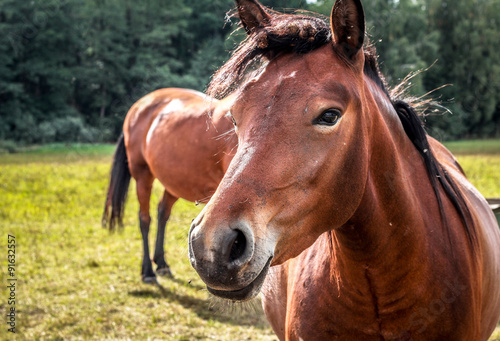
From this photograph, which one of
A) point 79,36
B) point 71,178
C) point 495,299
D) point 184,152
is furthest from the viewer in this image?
point 79,36

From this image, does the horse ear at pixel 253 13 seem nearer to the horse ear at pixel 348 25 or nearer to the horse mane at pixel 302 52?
the horse mane at pixel 302 52

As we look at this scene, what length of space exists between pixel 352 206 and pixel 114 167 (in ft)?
17.8

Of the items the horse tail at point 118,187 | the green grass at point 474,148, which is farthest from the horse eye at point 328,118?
the green grass at point 474,148

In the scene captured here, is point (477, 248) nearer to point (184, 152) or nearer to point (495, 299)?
point (495, 299)

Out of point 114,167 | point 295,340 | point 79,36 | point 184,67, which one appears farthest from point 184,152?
point 79,36

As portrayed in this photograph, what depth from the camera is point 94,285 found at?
5.21 meters

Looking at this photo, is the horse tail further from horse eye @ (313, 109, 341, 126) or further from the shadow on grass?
horse eye @ (313, 109, 341, 126)

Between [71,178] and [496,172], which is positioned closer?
[496,172]

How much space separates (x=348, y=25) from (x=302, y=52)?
0.59 ft

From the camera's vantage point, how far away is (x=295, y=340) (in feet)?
5.57

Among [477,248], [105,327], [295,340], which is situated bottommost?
[105,327]

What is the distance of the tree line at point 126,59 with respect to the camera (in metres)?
27.3

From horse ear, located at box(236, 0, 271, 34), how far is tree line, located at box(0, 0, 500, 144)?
23.3 metres

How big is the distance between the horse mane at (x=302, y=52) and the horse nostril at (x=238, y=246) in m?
0.72
